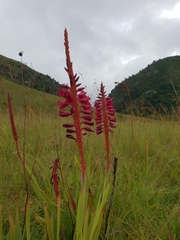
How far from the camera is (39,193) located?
5.09 feet

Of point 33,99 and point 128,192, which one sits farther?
point 33,99

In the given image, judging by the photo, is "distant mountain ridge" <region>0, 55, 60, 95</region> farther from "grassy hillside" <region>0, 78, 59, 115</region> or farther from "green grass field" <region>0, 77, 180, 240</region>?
"green grass field" <region>0, 77, 180, 240</region>

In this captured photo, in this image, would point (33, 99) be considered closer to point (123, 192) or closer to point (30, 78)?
point (30, 78)

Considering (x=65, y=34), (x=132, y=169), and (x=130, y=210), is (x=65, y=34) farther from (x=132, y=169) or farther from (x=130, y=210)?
(x=132, y=169)

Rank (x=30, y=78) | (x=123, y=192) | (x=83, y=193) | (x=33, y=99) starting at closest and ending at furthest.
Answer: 1. (x=83, y=193)
2. (x=123, y=192)
3. (x=33, y=99)
4. (x=30, y=78)

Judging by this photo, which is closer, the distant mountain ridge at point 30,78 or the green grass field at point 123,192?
the green grass field at point 123,192

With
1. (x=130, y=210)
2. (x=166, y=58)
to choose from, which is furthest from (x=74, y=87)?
(x=166, y=58)

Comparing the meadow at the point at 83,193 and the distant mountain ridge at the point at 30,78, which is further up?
the distant mountain ridge at the point at 30,78

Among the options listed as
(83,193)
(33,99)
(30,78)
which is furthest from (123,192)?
(30,78)

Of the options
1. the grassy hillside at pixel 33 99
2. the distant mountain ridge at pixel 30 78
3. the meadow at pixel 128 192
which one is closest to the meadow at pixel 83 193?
the meadow at pixel 128 192

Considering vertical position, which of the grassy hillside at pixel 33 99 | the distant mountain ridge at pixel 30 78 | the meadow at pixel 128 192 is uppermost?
the distant mountain ridge at pixel 30 78

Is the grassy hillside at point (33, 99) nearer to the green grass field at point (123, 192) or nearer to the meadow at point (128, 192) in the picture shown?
the green grass field at point (123, 192)

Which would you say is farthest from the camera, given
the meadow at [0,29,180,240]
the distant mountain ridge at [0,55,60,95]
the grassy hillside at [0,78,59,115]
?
the distant mountain ridge at [0,55,60,95]

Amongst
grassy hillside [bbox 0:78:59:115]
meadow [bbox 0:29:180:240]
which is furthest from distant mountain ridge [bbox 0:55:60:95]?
meadow [bbox 0:29:180:240]
